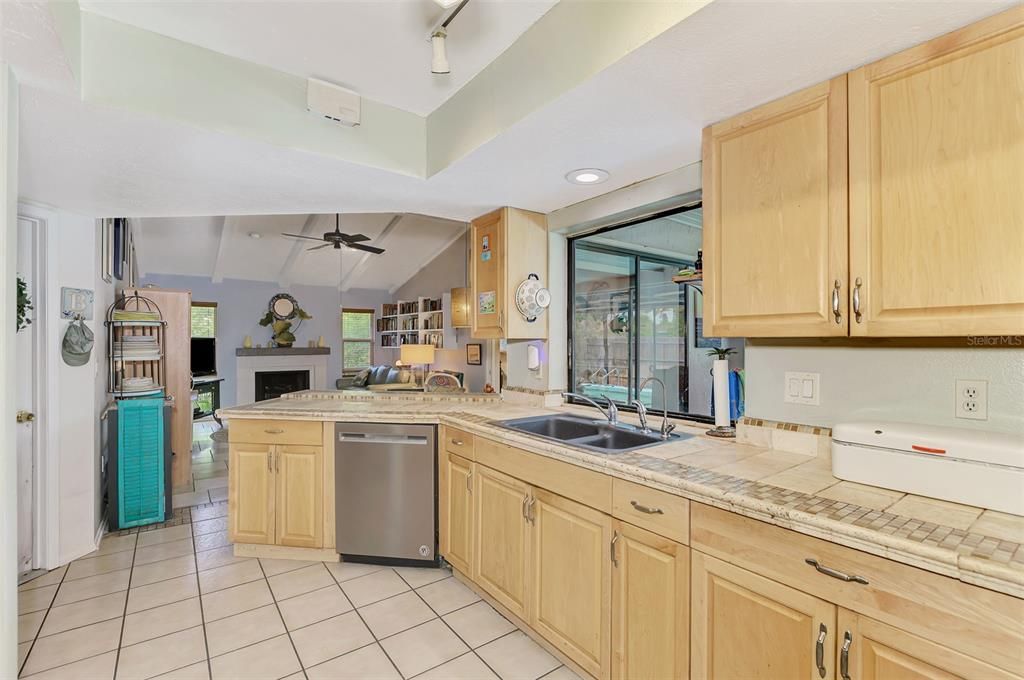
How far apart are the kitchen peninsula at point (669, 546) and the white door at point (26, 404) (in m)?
0.99

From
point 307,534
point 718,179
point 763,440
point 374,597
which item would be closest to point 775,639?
point 763,440

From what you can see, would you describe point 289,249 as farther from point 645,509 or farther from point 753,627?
point 753,627

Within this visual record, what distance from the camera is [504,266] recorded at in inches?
111

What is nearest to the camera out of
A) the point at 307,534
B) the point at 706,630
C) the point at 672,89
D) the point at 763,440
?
the point at 706,630

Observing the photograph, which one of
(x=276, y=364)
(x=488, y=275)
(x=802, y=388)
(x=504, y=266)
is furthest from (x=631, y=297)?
(x=276, y=364)

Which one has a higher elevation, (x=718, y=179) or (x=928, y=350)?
(x=718, y=179)

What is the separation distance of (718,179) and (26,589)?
3.81m

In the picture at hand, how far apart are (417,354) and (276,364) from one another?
2.40m

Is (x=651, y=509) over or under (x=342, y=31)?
under

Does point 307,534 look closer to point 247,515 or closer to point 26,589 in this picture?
point 247,515

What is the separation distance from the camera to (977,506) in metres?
1.13

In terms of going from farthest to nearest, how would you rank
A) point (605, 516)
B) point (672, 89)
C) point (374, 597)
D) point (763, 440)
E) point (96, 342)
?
point (96, 342) < point (374, 597) < point (763, 440) < point (605, 516) < point (672, 89)

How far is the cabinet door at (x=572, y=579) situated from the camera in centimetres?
167

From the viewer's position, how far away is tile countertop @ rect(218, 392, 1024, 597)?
0.92 metres
